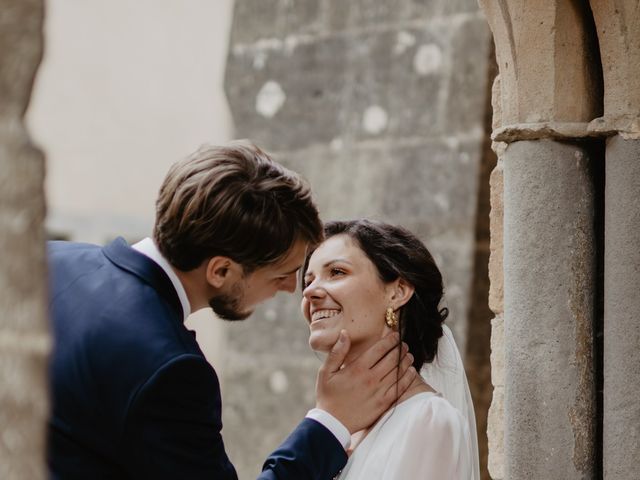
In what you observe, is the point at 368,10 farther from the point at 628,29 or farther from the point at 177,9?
the point at 177,9

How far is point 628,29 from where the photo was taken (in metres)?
2.24

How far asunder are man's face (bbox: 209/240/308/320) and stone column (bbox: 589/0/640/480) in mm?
643

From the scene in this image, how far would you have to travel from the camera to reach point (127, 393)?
182 centimetres

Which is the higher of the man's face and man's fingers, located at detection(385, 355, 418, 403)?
the man's face

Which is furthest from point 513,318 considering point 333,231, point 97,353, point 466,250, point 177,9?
point 177,9

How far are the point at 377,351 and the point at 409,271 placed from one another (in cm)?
26

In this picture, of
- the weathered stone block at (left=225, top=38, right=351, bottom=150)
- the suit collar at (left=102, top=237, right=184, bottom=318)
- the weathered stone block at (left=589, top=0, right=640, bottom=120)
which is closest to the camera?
the suit collar at (left=102, top=237, right=184, bottom=318)

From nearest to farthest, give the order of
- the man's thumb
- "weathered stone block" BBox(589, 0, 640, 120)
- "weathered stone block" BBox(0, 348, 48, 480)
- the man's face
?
1. "weathered stone block" BBox(0, 348, 48, 480)
2. the man's face
3. "weathered stone block" BBox(589, 0, 640, 120)
4. the man's thumb

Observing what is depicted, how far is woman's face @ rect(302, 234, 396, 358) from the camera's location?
2518mm

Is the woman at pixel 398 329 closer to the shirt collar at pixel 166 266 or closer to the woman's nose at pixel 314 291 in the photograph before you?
the woman's nose at pixel 314 291

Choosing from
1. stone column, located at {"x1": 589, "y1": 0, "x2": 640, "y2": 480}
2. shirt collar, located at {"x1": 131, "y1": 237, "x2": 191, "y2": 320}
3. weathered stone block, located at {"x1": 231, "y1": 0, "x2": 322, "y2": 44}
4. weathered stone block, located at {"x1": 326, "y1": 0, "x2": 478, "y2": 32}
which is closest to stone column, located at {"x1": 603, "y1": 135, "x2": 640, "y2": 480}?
stone column, located at {"x1": 589, "y1": 0, "x2": 640, "y2": 480}

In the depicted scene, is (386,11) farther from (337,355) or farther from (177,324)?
(177,324)

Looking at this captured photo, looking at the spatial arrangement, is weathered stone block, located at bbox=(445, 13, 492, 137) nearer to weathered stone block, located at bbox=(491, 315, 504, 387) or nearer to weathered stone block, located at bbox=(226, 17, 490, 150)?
weathered stone block, located at bbox=(226, 17, 490, 150)

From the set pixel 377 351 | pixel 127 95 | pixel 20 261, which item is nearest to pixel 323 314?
pixel 377 351
